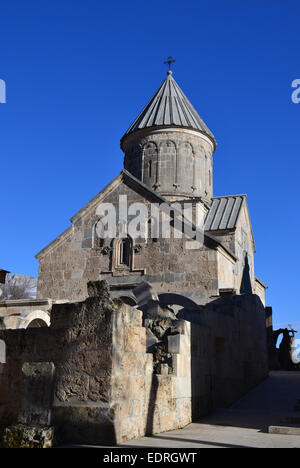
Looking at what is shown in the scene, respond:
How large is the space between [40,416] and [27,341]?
39.6 inches

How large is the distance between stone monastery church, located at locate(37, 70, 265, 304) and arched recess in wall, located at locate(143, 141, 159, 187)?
4 cm

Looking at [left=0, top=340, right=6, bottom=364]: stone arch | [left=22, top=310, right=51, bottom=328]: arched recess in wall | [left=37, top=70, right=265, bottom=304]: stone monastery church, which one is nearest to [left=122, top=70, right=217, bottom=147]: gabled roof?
[left=37, top=70, right=265, bottom=304]: stone monastery church

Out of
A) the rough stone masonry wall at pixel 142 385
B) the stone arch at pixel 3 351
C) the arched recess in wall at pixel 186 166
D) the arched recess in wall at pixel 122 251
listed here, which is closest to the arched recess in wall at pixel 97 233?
the arched recess in wall at pixel 122 251

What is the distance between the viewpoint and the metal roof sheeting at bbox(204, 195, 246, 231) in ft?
55.5

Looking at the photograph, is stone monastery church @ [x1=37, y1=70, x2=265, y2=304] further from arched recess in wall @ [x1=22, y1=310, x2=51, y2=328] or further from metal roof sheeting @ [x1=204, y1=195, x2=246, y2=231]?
arched recess in wall @ [x1=22, y1=310, x2=51, y2=328]

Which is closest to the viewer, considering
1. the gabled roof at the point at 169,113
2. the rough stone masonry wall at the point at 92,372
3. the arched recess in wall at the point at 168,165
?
the rough stone masonry wall at the point at 92,372

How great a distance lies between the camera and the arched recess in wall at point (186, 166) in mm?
19167

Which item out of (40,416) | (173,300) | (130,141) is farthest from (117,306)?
(130,141)

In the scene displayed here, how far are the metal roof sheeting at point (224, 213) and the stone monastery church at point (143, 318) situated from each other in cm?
5

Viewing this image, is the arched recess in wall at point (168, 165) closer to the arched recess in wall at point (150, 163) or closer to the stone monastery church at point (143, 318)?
the stone monastery church at point (143, 318)

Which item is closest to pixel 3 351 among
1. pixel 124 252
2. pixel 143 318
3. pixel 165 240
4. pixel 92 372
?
pixel 92 372

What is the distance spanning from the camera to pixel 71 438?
532 cm

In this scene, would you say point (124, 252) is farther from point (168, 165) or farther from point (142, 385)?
point (142, 385)

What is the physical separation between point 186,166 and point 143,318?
11.6 m
